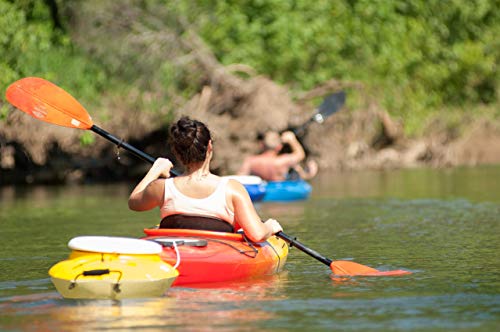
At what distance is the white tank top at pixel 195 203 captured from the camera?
741 cm

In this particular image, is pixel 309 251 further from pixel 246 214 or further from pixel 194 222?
pixel 194 222

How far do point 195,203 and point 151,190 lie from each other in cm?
30

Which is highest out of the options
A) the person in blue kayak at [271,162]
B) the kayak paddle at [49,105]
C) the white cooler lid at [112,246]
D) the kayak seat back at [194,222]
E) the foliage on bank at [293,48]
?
the foliage on bank at [293,48]

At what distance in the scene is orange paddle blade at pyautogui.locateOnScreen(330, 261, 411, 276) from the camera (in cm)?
811

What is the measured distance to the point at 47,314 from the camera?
6461 mm

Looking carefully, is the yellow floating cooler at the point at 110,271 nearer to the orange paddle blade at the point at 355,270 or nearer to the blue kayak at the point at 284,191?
the orange paddle blade at the point at 355,270

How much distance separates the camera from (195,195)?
24.3ft

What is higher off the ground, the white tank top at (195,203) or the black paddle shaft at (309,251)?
the white tank top at (195,203)

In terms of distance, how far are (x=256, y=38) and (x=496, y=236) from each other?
1556 cm

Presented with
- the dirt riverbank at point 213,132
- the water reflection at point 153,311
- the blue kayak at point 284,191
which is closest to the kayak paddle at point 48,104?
the water reflection at point 153,311

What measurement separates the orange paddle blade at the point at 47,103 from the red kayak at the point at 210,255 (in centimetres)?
182

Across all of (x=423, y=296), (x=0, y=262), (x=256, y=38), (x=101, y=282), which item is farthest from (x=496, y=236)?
(x=256, y=38)

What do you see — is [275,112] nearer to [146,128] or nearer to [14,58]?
[146,128]

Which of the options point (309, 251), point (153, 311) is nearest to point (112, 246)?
point (153, 311)
